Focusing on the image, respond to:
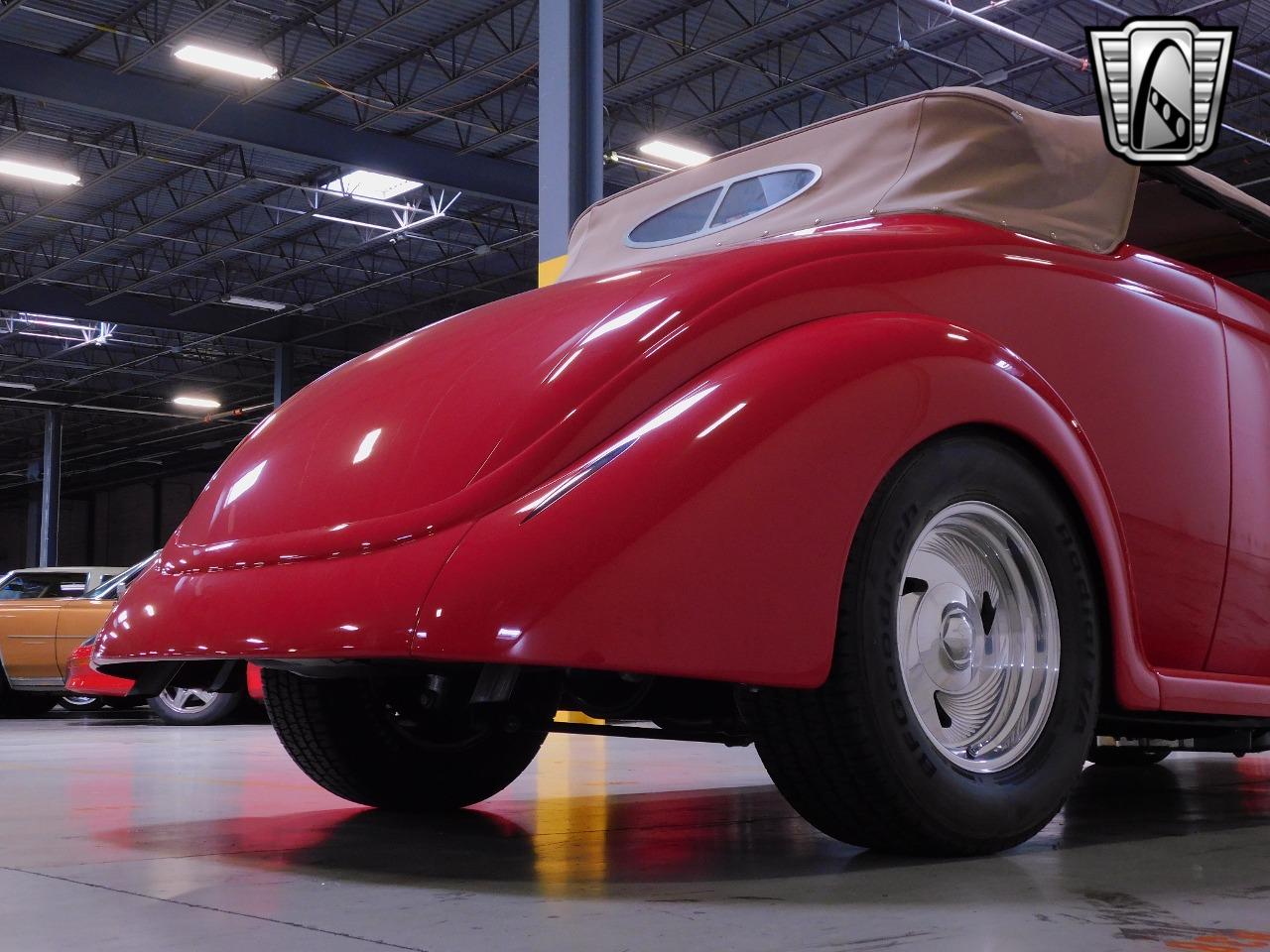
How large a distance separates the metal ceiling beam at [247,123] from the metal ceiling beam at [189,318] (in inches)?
296

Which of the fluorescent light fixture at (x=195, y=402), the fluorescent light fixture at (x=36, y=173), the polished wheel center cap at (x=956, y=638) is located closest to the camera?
the polished wheel center cap at (x=956, y=638)

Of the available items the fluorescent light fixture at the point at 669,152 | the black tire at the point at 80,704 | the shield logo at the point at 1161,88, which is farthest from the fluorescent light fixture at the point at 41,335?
the shield logo at the point at 1161,88

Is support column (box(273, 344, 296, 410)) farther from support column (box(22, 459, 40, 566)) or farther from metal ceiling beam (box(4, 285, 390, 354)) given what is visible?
support column (box(22, 459, 40, 566))

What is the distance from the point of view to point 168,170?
2025 cm

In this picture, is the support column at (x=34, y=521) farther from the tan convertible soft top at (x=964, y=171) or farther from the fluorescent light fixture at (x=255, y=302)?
the tan convertible soft top at (x=964, y=171)

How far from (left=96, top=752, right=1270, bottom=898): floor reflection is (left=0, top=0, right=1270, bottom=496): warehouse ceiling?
1265 cm

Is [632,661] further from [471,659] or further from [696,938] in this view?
[696,938]

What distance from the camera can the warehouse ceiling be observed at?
15.7 meters

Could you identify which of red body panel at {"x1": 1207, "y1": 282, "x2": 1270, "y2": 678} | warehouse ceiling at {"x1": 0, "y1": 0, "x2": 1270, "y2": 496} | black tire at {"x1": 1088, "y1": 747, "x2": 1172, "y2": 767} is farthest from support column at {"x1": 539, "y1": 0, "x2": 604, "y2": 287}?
warehouse ceiling at {"x1": 0, "y1": 0, "x2": 1270, "y2": 496}

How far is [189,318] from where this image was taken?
2680 centimetres

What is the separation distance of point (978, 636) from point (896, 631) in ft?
1.06

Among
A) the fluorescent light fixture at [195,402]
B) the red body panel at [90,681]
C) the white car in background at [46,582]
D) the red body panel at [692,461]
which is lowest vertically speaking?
the red body panel at [90,681]

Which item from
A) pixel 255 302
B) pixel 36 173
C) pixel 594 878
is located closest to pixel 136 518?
pixel 255 302

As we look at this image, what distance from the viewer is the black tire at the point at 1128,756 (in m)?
5.60
